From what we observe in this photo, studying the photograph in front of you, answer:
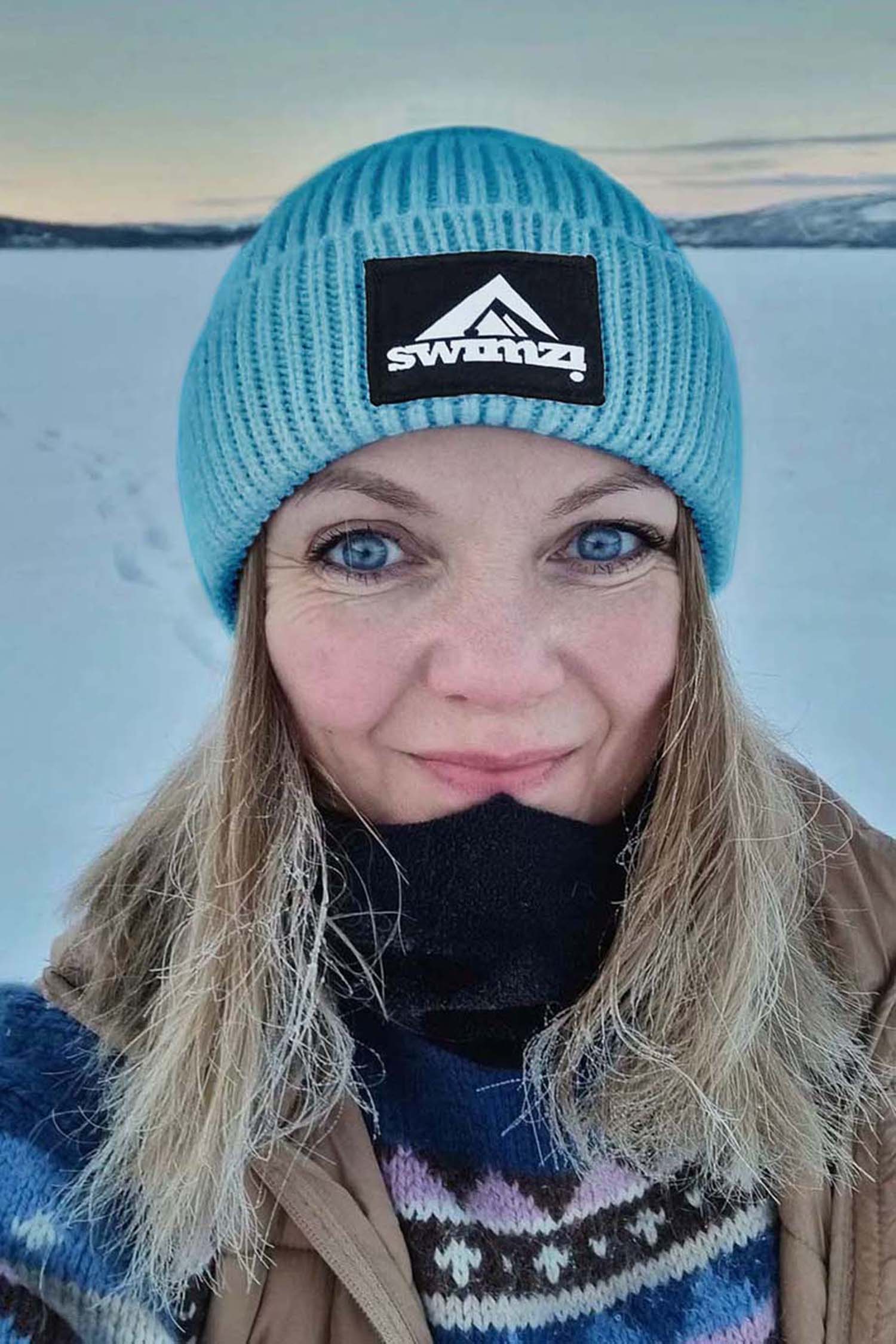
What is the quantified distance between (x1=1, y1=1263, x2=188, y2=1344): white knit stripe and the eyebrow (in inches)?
22.0

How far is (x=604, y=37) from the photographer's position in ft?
8.73

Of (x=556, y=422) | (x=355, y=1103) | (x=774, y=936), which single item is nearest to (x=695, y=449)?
(x=556, y=422)

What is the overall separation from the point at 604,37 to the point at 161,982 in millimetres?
2499

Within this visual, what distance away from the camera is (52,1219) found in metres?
0.76

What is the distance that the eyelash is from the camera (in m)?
0.85

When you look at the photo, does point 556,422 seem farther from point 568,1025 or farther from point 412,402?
point 568,1025

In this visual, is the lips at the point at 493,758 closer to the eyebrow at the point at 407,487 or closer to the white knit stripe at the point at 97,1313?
the eyebrow at the point at 407,487

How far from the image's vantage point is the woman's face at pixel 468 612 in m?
0.81

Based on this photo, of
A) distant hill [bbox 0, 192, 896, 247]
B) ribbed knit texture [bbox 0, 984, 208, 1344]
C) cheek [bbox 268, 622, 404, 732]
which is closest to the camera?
ribbed knit texture [bbox 0, 984, 208, 1344]

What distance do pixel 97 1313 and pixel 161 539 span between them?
6.81ft

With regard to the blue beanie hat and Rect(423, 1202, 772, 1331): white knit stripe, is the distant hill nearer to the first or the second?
the blue beanie hat

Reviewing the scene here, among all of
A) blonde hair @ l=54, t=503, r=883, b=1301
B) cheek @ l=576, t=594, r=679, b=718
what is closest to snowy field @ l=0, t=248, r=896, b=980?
blonde hair @ l=54, t=503, r=883, b=1301

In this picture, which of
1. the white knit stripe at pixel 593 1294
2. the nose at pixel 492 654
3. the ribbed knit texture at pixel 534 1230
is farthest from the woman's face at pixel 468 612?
the white knit stripe at pixel 593 1294

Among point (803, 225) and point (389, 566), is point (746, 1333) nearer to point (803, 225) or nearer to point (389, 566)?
point (389, 566)
